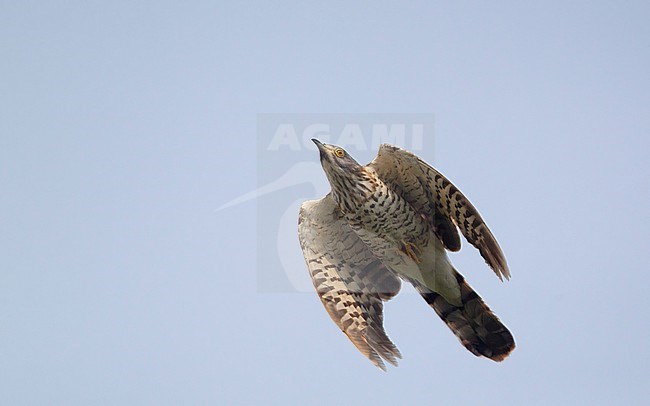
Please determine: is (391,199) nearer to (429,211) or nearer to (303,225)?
(429,211)

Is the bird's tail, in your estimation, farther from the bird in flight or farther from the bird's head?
the bird's head

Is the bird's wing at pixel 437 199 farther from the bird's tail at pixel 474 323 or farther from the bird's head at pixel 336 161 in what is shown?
the bird's tail at pixel 474 323

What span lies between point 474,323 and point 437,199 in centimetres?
173

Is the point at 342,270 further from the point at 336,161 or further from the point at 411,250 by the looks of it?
the point at 336,161

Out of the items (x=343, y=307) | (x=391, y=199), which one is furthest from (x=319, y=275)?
(x=391, y=199)

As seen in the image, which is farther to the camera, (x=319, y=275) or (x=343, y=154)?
(x=319, y=275)

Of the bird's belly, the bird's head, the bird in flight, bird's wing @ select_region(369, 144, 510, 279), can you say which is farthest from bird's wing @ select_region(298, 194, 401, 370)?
bird's wing @ select_region(369, 144, 510, 279)

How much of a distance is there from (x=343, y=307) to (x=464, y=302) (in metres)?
1.60

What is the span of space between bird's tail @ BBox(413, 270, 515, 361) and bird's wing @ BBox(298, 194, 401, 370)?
598 mm

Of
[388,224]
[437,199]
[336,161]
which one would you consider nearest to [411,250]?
[388,224]

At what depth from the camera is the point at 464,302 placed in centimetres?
1115

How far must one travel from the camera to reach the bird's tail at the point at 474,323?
35.1ft

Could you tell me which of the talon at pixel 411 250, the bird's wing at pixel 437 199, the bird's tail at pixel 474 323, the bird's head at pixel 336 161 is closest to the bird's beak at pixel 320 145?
the bird's head at pixel 336 161

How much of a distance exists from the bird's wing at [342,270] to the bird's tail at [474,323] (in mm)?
598
